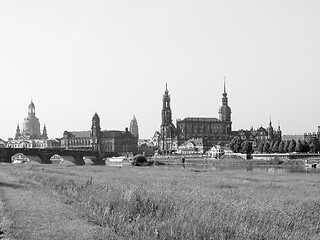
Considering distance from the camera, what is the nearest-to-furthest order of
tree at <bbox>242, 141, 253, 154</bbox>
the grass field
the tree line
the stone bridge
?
1. the grass field
2. the stone bridge
3. the tree line
4. tree at <bbox>242, 141, 253, 154</bbox>

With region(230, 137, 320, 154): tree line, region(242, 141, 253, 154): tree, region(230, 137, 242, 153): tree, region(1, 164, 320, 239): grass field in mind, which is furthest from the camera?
region(230, 137, 242, 153): tree

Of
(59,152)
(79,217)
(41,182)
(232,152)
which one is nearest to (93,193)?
(79,217)

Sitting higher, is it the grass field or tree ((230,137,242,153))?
tree ((230,137,242,153))

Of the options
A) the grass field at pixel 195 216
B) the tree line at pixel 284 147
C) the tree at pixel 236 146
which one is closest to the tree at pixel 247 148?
the tree line at pixel 284 147

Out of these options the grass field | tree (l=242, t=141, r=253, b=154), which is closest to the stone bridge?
tree (l=242, t=141, r=253, b=154)

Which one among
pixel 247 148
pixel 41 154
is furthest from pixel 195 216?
pixel 247 148

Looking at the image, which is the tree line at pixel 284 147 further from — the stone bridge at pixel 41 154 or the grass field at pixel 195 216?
the grass field at pixel 195 216

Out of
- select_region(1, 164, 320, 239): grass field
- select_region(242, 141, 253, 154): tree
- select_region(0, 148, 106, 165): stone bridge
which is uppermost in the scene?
select_region(242, 141, 253, 154): tree

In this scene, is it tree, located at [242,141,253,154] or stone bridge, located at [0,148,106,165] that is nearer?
stone bridge, located at [0,148,106,165]

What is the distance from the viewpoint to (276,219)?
826 inches

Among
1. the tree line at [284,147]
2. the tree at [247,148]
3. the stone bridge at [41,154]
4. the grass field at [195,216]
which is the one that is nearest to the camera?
the grass field at [195,216]

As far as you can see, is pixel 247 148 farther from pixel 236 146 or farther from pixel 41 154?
pixel 41 154

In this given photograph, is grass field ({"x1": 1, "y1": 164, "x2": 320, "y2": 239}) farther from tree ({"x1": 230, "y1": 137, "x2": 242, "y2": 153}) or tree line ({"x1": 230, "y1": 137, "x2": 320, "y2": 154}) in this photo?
tree ({"x1": 230, "y1": 137, "x2": 242, "y2": 153})

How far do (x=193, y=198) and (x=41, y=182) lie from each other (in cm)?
1689
